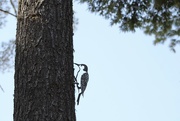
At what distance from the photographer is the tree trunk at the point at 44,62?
62.2 inches

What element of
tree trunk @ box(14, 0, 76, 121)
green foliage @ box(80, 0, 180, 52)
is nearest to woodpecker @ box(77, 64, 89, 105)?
tree trunk @ box(14, 0, 76, 121)

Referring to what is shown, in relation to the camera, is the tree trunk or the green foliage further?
the green foliage

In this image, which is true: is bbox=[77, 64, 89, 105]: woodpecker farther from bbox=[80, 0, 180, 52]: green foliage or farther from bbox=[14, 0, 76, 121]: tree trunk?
bbox=[80, 0, 180, 52]: green foliage

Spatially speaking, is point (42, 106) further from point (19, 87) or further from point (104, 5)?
point (104, 5)

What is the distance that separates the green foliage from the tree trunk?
275cm

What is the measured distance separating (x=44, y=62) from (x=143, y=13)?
3.08 m

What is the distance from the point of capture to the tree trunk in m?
1.58

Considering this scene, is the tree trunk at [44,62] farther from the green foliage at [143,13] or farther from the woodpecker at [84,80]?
the green foliage at [143,13]

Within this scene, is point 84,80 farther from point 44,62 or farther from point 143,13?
point 143,13

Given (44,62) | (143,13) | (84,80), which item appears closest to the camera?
(44,62)

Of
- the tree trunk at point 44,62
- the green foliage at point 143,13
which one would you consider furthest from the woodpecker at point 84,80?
the green foliage at point 143,13

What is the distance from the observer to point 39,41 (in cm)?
166

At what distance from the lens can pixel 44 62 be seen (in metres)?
1.62

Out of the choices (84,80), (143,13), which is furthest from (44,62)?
(143,13)
